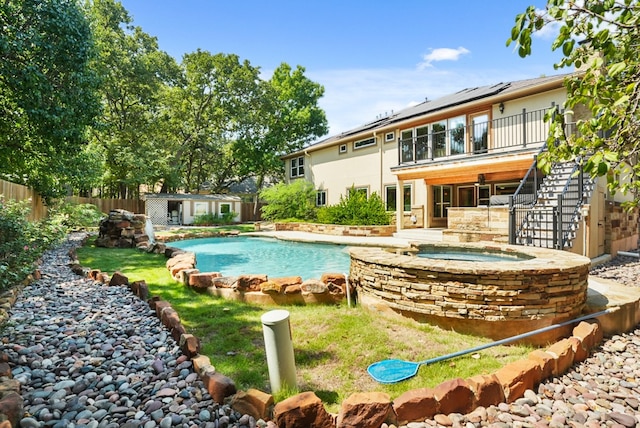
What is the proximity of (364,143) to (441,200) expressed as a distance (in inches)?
218

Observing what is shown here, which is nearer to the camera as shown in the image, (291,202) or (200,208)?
(291,202)

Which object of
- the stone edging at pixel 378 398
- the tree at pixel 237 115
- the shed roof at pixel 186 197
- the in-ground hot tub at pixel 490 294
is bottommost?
the stone edging at pixel 378 398

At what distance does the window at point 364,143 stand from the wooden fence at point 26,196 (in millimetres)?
15100

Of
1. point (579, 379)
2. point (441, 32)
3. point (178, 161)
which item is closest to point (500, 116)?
point (441, 32)

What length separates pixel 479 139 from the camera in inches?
536

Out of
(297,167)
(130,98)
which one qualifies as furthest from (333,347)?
(130,98)

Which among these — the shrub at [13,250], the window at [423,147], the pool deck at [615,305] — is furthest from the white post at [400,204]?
the shrub at [13,250]

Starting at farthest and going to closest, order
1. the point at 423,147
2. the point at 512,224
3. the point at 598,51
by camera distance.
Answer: the point at 423,147 < the point at 512,224 < the point at 598,51

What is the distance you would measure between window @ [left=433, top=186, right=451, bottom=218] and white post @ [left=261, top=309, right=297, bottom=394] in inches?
601

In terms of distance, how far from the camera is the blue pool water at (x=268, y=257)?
31.5ft

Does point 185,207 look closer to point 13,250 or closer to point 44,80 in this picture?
point 44,80

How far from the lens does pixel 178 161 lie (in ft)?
94.5

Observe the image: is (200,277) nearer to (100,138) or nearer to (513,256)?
(513,256)

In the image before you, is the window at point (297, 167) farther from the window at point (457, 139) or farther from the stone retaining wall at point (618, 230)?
the stone retaining wall at point (618, 230)
